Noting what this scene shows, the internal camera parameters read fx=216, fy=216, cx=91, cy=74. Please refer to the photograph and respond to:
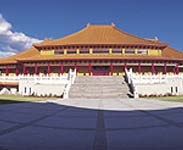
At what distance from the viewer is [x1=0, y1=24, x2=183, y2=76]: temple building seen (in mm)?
34156

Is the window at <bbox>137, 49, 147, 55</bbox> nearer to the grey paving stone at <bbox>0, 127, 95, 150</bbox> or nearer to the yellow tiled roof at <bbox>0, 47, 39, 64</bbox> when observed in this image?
the yellow tiled roof at <bbox>0, 47, 39, 64</bbox>

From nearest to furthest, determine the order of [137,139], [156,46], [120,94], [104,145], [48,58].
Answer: [104,145]
[137,139]
[120,94]
[48,58]
[156,46]

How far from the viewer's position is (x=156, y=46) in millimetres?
36906

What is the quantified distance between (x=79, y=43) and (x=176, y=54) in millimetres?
19280

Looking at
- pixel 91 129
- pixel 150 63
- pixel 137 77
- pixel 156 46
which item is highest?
pixel 156 46

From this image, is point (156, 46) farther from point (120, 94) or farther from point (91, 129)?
point (91, 129)

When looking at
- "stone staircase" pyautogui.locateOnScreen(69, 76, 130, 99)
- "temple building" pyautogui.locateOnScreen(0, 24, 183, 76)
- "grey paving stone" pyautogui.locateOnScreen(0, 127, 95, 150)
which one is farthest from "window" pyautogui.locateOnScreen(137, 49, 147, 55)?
"grey paving stone" pyautogui.locateOnScreen(0, 127, 95, 150)

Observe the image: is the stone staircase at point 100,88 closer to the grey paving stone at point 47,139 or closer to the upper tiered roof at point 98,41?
the upper tiered roof at point 98,41

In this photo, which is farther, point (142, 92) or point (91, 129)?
point (142, 92)

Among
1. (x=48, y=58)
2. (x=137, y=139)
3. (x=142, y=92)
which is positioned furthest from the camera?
(x=48, y=58)

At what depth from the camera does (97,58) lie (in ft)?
108

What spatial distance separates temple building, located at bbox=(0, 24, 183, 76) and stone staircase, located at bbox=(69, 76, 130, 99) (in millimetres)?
6777

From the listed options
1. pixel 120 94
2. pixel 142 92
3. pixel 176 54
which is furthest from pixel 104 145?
pixel 176 54

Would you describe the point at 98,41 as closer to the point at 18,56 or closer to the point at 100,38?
the point at 100,38
